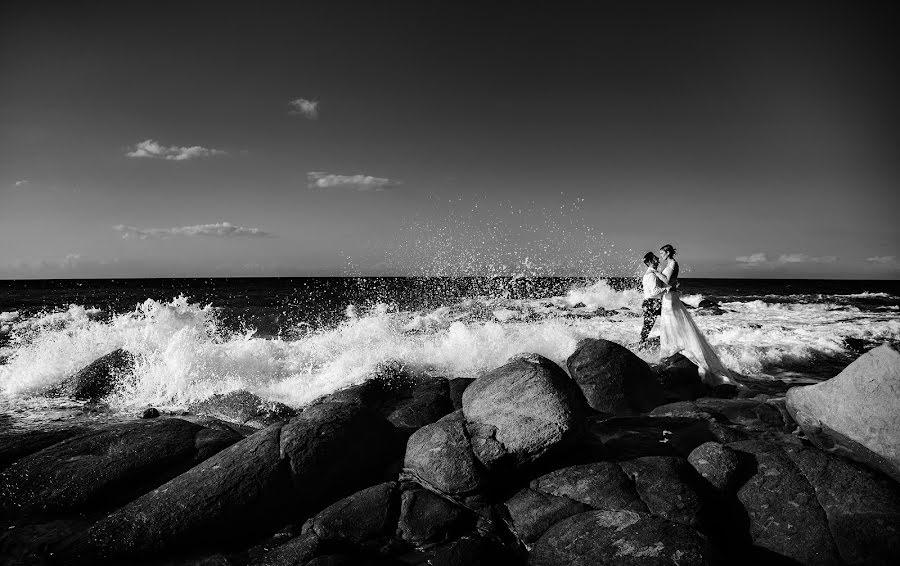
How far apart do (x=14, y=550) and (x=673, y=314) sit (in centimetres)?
996

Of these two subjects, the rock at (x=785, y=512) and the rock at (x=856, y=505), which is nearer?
the rock at (x=856, y=505)

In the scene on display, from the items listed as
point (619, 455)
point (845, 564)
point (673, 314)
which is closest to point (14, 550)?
point (619, 455)

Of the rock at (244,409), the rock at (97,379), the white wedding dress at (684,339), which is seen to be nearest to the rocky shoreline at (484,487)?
the rock at (244,409)

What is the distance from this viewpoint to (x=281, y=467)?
4.34m

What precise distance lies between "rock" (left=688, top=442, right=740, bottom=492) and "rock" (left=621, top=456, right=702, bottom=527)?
0.13 metres

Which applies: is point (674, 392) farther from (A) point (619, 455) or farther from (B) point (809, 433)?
(A) point (619, 455)

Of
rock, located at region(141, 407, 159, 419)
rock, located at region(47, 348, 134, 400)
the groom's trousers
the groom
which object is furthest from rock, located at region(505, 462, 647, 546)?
rock, located at region(47, 348, 134, 400)

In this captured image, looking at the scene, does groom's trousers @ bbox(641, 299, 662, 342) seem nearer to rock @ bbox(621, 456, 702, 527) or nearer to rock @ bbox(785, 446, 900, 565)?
rock @ bbox(785, 446, 900, 565)

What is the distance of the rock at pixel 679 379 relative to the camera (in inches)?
303

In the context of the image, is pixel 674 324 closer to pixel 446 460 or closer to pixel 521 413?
pixel 521 413

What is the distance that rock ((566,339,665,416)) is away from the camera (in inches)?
271

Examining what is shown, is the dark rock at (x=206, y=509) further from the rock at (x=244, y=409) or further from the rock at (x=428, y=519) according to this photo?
the rock at (x=244, y=409)

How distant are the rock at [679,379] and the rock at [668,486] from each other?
140 inches

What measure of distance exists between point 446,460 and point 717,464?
2.70m
